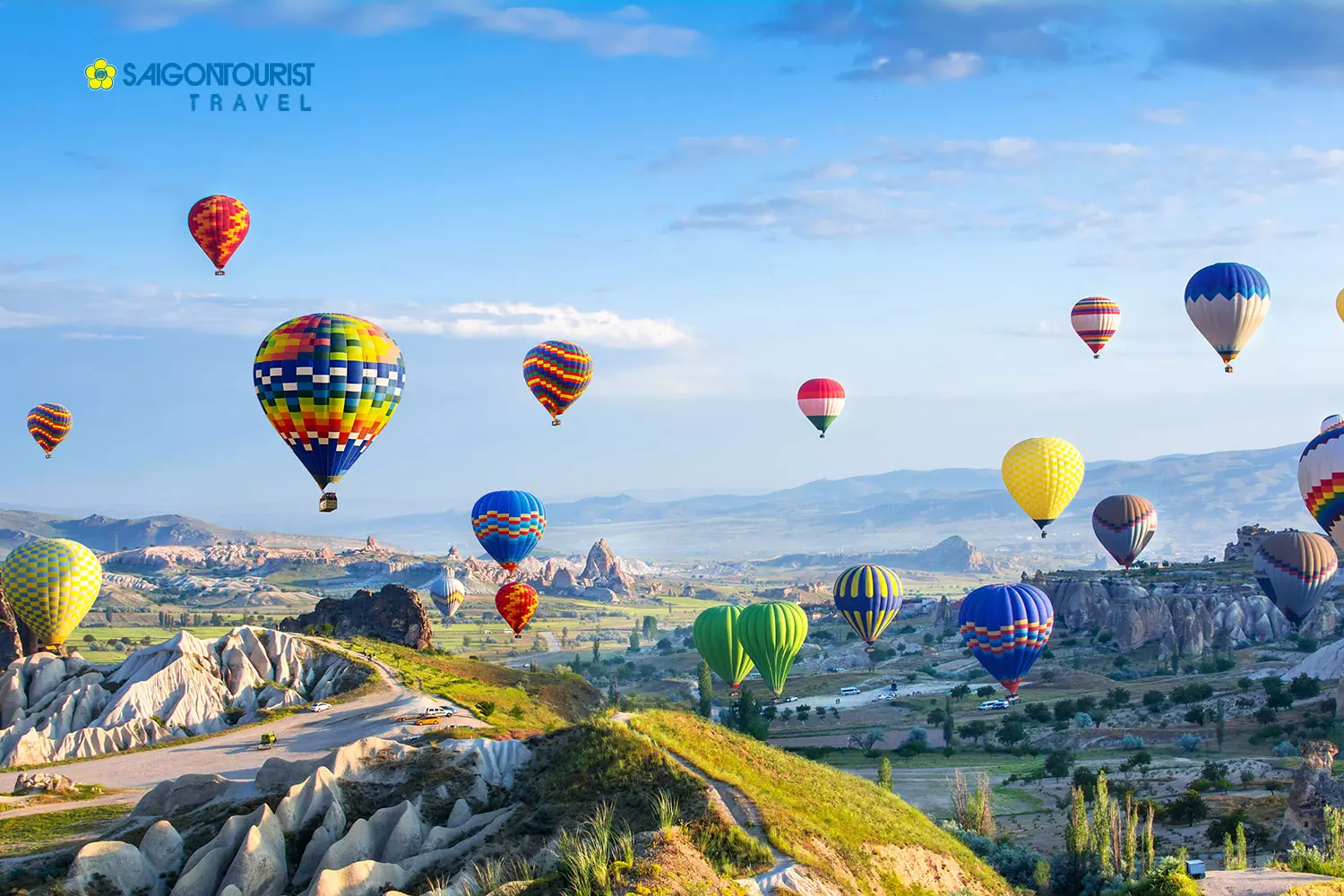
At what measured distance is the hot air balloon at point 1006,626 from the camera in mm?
79688

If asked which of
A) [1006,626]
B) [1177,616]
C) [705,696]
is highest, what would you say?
[1006,626]

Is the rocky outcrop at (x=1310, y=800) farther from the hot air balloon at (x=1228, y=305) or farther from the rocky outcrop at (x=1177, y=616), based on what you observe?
the rocky outcrop at (x=1177, y=616)

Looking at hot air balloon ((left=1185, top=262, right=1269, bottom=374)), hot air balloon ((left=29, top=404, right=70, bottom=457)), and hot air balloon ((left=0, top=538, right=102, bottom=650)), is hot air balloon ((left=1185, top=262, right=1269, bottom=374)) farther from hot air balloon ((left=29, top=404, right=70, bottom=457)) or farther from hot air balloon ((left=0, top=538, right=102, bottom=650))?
hot air balloon ((left=29, top=404, right=70, bottom=457))

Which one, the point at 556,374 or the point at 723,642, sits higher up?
the point at 556,374

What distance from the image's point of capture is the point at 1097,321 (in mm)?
110625

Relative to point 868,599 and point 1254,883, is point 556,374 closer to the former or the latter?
point 868,599

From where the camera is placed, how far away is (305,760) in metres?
45.9

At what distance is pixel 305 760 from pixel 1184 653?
133 m

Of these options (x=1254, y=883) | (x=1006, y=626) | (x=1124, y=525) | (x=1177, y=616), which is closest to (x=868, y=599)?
(x=1006, y=626)

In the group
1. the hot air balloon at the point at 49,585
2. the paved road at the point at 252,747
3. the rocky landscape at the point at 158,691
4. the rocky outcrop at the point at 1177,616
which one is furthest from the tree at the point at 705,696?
the rocky outcrop at the point at 1177,616

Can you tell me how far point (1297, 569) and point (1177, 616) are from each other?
39245 millimetres

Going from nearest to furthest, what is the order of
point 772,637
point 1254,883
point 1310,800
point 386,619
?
1. point 1254,883
2. point 1310,800
3. point 772,637
4. point 386,619

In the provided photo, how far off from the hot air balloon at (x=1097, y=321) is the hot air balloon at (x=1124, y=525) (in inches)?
1293

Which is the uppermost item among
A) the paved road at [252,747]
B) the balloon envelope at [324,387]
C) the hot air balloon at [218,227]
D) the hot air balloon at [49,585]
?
the hot air balloon at [218,227]
